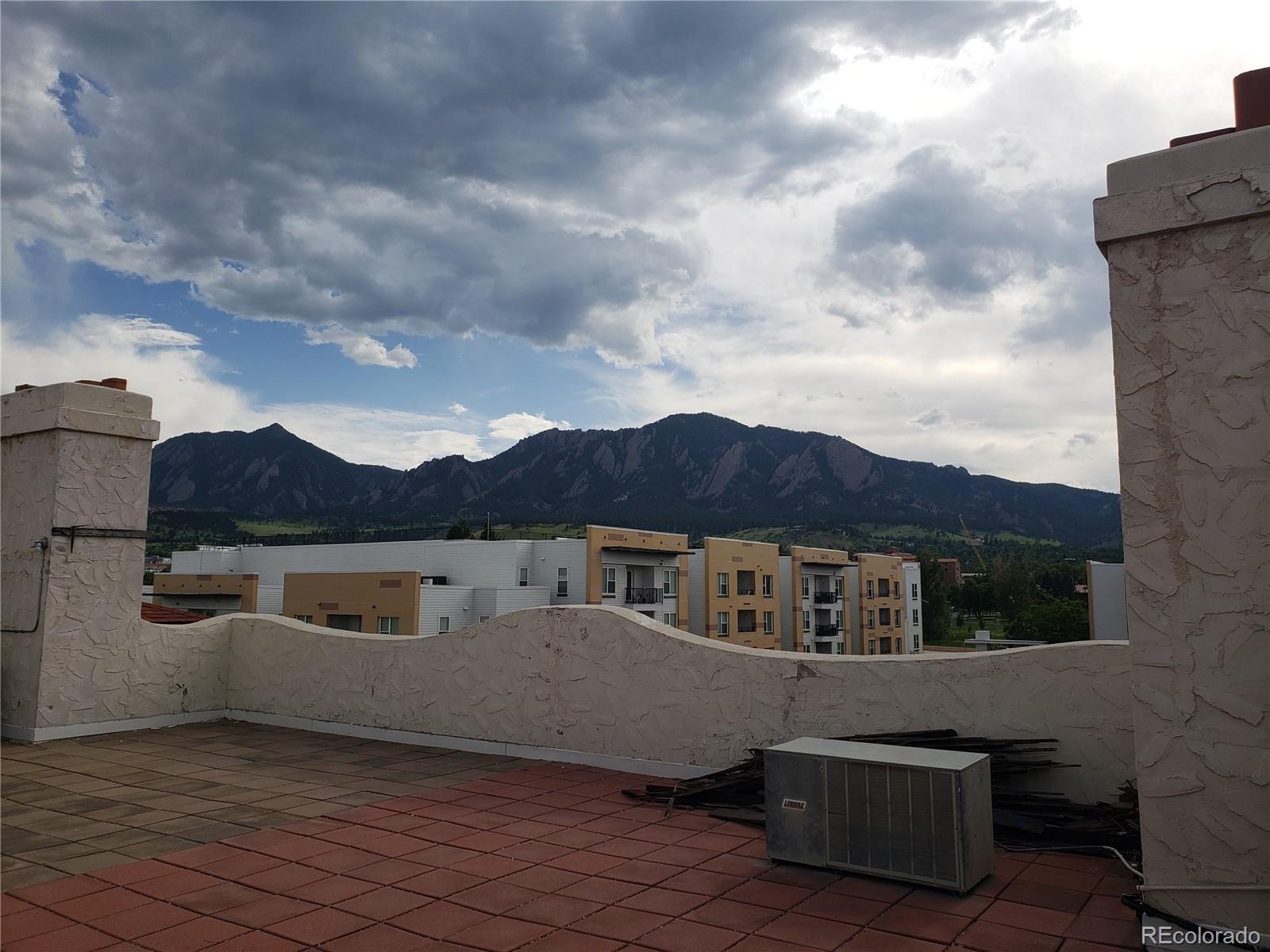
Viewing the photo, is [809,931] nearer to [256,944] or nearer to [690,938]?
[690,938]

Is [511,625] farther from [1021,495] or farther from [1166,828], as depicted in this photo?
[1021,495]

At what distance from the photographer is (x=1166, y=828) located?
3.69 m

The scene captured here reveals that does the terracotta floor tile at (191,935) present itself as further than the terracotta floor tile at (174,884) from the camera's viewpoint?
No

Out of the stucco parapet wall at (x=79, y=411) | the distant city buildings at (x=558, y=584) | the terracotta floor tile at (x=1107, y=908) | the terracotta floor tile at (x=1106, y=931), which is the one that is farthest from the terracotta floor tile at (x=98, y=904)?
the distant city buildings at (x=558, y=584)

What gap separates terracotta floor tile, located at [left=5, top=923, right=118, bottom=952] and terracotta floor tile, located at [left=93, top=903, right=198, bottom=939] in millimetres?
→ 50

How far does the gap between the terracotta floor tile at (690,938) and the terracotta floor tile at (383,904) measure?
1.28 meters

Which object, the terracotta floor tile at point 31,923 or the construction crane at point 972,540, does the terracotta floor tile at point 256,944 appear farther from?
the construction crane at point 972,540

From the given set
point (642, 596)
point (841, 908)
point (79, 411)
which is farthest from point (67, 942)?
point (642, 596)

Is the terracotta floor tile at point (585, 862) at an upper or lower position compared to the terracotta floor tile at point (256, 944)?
lower

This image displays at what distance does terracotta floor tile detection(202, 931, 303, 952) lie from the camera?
371 centimetres

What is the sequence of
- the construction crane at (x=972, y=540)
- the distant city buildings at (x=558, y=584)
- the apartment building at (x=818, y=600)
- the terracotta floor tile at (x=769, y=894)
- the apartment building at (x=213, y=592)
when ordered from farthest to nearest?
1. the construction crane at (x=972, y=540)
2. the apartment building at (x=818, y=600)
3. the apartment building at (x=213, y=592)
4. the distant city buildings at (x=558, y=584)
5. the terracotta floor tile at (x=769, y=894)

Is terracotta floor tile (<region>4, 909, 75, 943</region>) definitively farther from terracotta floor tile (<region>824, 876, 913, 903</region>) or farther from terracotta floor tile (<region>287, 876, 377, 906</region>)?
terracotta floor tile (<region>824, 876, 913, 903</region>)

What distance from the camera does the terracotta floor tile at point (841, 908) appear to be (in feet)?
13.2

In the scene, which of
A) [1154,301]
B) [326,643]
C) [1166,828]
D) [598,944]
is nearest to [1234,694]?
[1166,828]
